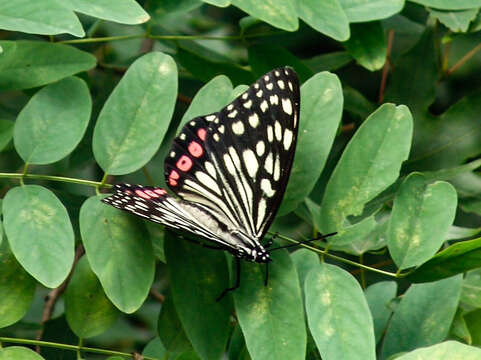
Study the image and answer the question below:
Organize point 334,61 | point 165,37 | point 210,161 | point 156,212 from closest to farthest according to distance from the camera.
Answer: point 156,212 < point 210,161 < point 165,37 < point 334,61

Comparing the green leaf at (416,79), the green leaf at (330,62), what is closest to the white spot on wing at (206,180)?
the green leaf at (330,62)

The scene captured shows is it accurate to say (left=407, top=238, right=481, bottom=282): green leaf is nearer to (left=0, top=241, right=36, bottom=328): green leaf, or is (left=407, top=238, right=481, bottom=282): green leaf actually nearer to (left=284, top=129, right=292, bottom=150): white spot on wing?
(left=284, top=129, right=292, bottom=150): white spot on wing

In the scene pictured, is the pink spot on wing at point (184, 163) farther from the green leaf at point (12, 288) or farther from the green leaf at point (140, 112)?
the green leaf at point (12, 288)

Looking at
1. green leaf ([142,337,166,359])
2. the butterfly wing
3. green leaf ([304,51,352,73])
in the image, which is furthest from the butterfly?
green leaf ([304,51,352,73])

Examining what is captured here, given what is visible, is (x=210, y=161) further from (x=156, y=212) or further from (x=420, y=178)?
(x=420, y=178)

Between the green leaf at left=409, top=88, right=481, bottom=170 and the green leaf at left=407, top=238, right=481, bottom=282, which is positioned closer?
the green leaf at left=407, top=238, right=481, bottom=282

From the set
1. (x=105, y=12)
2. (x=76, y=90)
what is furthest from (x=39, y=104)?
(x=105, y=12)

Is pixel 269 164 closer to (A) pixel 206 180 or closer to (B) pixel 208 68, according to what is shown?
(A) pixel 206 180
